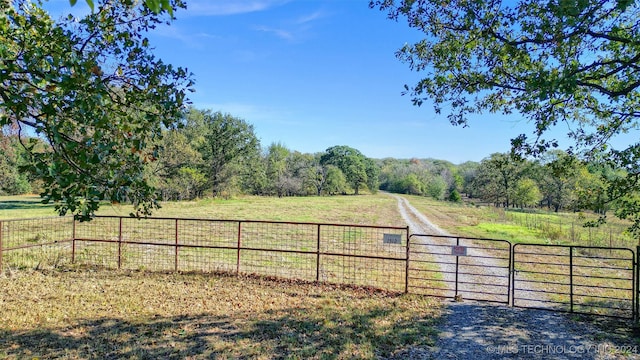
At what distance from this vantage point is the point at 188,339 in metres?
4.91

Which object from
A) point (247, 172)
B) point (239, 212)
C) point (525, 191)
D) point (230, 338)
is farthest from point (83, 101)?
point (525, 191)

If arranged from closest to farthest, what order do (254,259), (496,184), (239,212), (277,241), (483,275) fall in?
(483,275) → (254,259) → (277,241) → (239,212) → (496,184)

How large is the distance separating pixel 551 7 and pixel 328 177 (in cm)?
7609

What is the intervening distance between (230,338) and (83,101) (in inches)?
138

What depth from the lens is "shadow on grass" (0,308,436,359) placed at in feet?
14.8

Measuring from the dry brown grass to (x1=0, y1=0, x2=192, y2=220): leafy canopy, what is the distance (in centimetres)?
194

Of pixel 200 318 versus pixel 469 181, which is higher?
pixel 469 181

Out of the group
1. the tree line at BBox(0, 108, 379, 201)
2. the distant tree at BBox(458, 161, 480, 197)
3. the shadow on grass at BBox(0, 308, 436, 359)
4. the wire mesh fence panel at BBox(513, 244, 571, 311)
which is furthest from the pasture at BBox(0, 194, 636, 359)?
the distant tree at BBox(458, 161, 480, 197)

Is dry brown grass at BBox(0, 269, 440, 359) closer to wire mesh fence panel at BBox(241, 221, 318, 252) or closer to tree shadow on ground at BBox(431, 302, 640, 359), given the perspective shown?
tree shadow on ground at BBox(431, 302, 640, 359)

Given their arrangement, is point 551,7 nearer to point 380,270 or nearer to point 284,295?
point 284,295

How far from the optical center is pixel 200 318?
577 centimetres

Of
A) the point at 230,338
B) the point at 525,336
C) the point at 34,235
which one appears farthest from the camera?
the point at 34,235

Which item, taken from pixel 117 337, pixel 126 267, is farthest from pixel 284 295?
pixel 126 267

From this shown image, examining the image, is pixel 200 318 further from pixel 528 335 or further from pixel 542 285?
pixel 542 285
